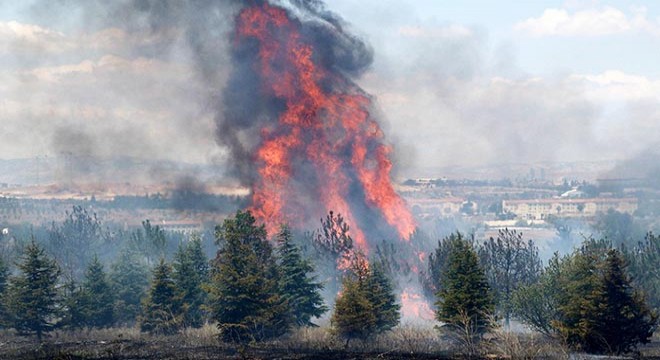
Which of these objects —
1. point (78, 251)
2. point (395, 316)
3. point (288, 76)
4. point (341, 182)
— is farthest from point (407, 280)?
point (78, 251)

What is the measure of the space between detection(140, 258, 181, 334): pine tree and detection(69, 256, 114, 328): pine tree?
4661mm

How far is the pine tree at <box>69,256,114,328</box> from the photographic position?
51.7m

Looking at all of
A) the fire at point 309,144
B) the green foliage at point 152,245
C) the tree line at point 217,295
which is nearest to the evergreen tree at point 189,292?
the tree line at point 217,295

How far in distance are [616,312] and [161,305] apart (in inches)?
1173

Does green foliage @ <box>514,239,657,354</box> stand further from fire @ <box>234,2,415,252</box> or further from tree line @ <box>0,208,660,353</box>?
fire @ <box>234,2,415,252</box>

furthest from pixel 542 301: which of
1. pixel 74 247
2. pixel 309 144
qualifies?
pixel 74 247

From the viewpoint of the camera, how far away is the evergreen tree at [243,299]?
4422 cm

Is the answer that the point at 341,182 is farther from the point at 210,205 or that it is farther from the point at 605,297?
the point at 605,297

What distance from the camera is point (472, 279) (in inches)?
1608

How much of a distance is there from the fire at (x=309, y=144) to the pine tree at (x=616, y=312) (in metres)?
58.4

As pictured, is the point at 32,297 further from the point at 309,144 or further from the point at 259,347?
the point at 309,144

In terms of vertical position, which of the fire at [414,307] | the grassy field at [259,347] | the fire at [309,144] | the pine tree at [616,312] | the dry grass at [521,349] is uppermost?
the fire at [309,144]

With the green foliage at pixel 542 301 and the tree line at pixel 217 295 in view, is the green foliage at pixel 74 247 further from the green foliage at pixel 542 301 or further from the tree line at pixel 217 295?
the green foliage at pixel 542 301

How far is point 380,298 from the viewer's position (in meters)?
47.3
